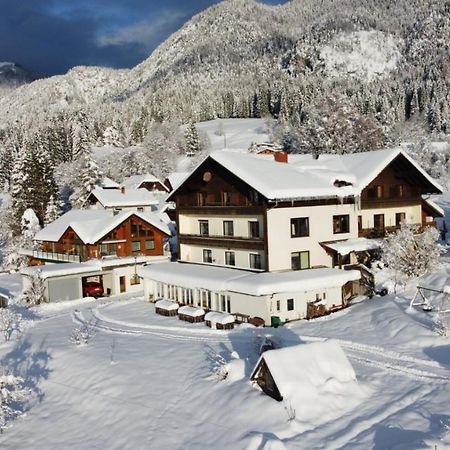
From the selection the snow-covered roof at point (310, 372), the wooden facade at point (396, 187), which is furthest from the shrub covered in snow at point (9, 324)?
the wooden facade at point (396, 187)

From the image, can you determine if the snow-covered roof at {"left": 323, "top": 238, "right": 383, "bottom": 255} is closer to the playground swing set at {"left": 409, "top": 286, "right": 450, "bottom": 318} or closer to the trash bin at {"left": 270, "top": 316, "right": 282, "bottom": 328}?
the playground swing set at {"left": 409, "top": 286, "right": 450, "bottom": 318}

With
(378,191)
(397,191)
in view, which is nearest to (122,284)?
(378,191)

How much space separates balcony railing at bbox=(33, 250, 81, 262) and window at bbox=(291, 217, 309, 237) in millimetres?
23297

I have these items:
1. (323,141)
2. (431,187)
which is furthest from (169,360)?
(323,141)

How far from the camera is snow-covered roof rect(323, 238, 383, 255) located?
33438mm

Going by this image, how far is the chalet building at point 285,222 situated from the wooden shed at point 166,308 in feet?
3.44

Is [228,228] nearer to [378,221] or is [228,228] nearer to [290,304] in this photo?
[290,304]

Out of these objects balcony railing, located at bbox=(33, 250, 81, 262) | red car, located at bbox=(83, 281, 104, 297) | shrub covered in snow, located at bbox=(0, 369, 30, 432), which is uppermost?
balcony railing, located at bbox=(33, 250, 81, 262)

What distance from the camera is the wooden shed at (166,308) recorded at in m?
34.1

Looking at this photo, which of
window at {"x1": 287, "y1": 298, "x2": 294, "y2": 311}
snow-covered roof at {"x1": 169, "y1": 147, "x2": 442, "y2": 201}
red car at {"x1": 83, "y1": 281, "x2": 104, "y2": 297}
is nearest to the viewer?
window at {"x1": 287, "y1": 298, "x2": 294, "y2": 311}

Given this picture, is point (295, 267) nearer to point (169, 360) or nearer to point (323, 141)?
point (169, 360)

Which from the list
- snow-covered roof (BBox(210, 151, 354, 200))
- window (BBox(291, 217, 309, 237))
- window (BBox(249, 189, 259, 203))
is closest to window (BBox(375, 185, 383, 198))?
snow-covered roof (BBox(210, 151, 354, 200))

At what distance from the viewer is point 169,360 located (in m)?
24.4

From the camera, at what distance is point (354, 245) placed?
3409 cm
